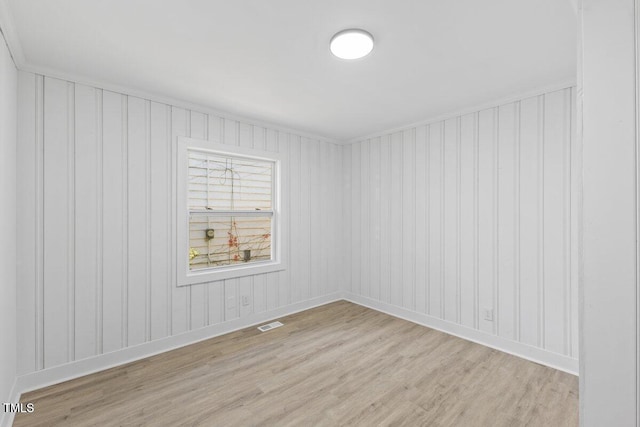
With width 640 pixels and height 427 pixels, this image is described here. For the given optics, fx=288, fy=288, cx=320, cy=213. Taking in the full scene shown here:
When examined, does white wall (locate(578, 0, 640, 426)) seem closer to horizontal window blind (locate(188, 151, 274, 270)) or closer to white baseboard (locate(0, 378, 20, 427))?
white baseboard (locate(0, 378, 20, 427))

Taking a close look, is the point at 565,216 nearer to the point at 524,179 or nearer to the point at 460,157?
the point at 524,179

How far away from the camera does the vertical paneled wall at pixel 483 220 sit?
2.52 metres

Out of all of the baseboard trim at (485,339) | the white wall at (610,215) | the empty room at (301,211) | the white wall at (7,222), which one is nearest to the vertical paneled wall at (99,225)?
the empty room at (301,211)

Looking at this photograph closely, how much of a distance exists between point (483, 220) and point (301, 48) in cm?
242

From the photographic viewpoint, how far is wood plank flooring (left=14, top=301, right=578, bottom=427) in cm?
189

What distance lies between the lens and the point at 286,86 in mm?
2549

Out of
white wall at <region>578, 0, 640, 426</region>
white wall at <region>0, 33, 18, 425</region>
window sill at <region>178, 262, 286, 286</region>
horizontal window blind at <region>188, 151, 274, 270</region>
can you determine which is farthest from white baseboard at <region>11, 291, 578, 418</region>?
white wall at <region>578, 0, 640, 426</region>

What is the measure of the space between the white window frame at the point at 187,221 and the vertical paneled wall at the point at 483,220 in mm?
1261

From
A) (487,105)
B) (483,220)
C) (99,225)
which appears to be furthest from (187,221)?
(487,105)

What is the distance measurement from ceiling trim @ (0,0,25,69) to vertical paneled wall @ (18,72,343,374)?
0.56 feet

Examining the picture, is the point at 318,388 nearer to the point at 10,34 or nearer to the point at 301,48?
the point at 301,48

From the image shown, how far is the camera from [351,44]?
184cm

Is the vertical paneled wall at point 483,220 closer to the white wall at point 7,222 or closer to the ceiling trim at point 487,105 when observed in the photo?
the ceiling trim at point 487,105

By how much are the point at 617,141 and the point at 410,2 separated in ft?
3.88
